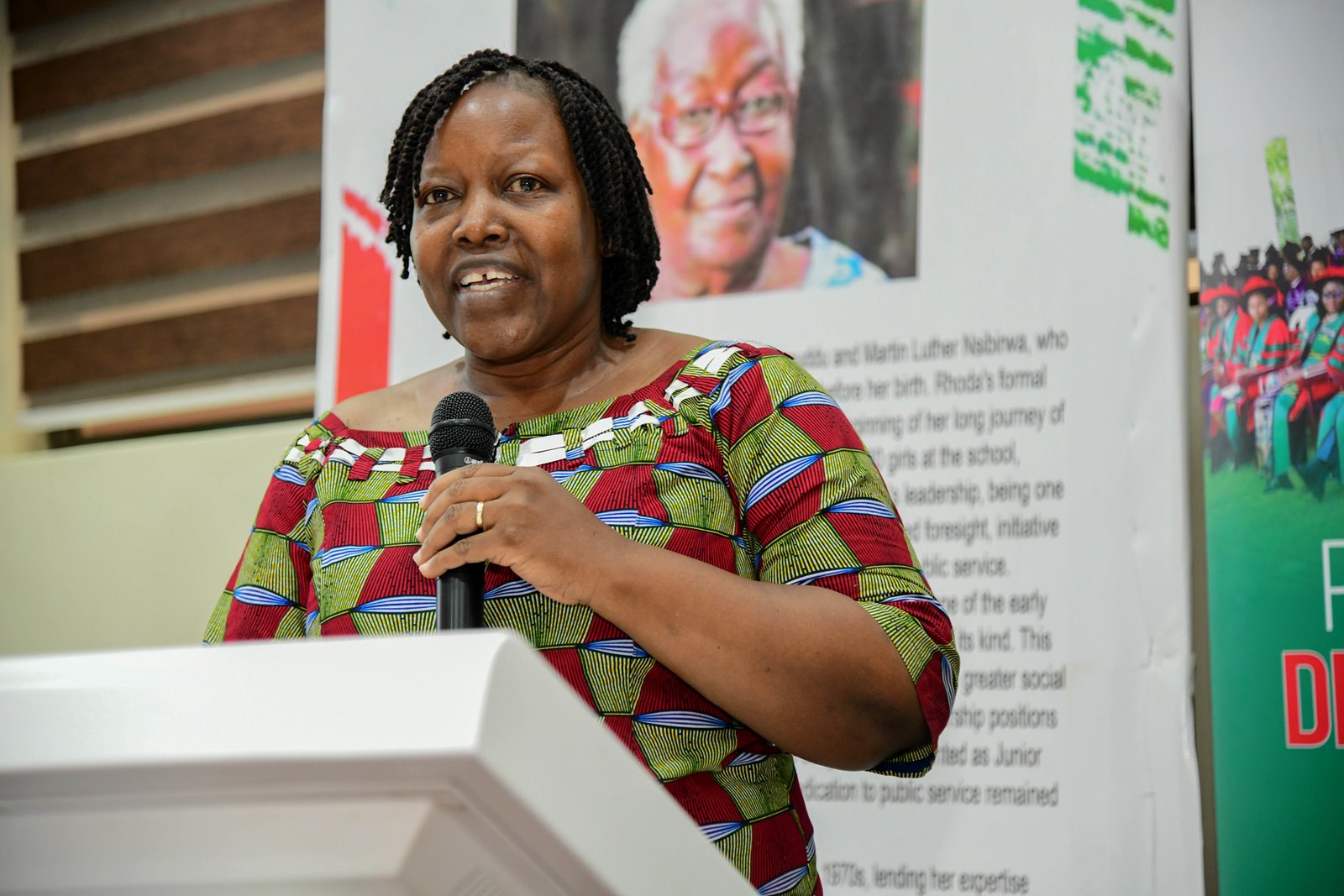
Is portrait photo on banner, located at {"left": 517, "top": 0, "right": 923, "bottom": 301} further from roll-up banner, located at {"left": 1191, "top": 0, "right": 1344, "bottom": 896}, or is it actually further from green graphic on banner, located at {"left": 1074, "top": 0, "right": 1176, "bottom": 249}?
roll-up banner, located at {"left": 1191, "top": 0, "right": 1344, "bottom": 896}

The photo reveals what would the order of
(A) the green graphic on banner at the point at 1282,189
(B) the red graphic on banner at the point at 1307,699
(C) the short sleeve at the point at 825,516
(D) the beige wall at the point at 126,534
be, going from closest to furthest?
(C) the short sleeve at the point at 825,516 → (B) the red graphic on banner at the point at 1307,699 → (A) the green graphic on banner at the point at 1282,189 → (D) the beige wall at the point at 126,534

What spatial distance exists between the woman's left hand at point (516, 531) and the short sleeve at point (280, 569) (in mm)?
420

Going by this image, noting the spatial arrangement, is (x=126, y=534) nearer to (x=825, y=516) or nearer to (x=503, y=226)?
(x=503, y=226)

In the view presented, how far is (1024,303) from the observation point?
2348 mm

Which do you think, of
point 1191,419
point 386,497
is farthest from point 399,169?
point 1191,419

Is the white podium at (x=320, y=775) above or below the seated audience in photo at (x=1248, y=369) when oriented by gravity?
below

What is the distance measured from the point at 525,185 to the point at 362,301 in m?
1.60

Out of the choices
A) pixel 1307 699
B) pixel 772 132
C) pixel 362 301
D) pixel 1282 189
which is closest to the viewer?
pixel 1307 699

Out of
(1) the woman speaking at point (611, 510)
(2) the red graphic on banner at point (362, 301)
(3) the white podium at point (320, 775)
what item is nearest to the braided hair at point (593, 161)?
(1) the woman speaking at point (611, 510)

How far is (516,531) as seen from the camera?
3.68ft

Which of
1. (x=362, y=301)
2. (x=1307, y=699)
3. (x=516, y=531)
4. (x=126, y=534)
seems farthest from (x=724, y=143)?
(x=126, y=534)

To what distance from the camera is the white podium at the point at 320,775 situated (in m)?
0.56

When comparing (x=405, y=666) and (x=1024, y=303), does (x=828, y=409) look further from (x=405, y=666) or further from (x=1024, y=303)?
(x=1024, y=303)

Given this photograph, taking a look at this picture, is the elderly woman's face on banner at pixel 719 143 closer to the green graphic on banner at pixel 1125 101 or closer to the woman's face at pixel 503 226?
the green graphic on banner at pixel 1125 101
